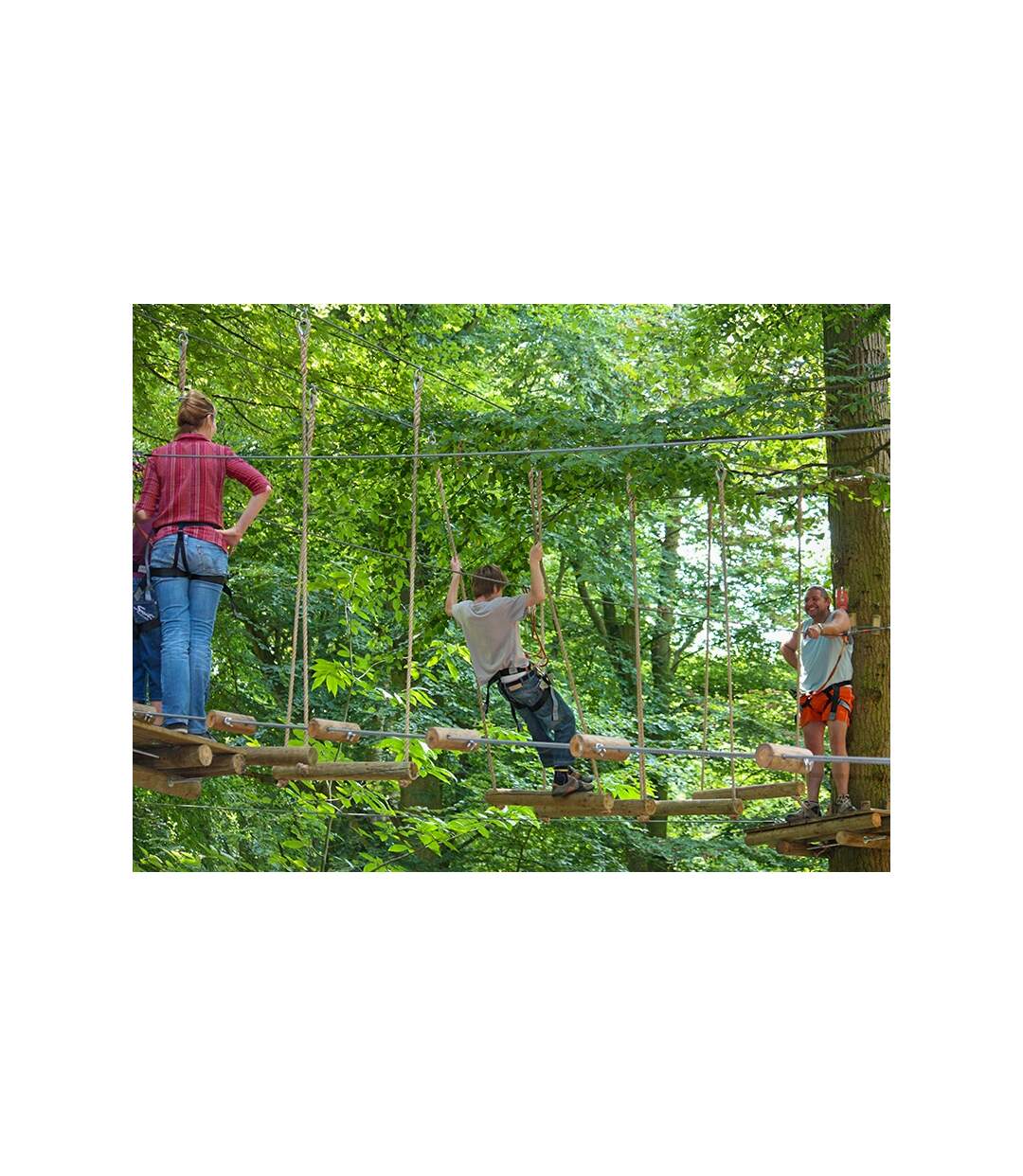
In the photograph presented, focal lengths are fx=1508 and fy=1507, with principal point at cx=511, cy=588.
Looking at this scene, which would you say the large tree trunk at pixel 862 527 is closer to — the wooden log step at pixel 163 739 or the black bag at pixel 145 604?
the wooden log step at pixel 163 739

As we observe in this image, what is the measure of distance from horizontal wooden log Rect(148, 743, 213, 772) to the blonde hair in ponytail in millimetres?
1139

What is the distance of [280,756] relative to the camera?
5719 millimetres

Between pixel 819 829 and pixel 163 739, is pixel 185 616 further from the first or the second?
pixel 819 829

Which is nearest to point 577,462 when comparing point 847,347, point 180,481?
point 847,347

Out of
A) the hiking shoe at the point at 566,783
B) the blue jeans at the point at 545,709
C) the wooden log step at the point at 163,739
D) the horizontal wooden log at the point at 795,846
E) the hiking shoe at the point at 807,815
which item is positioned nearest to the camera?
the wooden log step at the point at 163,739

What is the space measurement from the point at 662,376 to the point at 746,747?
2.69 metres

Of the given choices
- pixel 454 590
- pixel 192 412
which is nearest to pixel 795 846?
pixel 454 590

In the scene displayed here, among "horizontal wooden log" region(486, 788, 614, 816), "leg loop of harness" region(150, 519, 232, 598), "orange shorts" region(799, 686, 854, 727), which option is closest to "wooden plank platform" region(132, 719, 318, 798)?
"leg loop of harness" region(150, 519, 232, 598)

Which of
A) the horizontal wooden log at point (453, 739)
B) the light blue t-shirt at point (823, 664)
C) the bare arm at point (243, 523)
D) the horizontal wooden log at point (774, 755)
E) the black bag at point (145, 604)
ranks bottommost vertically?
the horizontal wooden log at point (774, 755)

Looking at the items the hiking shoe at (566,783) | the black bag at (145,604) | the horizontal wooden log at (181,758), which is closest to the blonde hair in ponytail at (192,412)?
the black bag at (145,604)

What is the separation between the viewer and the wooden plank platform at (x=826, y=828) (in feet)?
20.4

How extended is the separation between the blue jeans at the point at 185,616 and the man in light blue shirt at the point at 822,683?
2.53 m

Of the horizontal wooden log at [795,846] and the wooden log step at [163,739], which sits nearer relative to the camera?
the wooden log step at [163,739]

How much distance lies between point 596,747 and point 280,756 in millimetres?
1212
